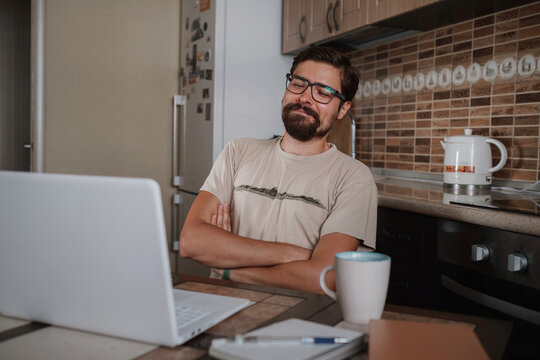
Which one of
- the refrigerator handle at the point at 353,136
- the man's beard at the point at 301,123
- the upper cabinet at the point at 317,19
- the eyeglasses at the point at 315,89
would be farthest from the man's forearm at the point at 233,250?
the refrigerator handle at the point at 353,136

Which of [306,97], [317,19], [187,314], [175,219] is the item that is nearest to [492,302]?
[306,97]

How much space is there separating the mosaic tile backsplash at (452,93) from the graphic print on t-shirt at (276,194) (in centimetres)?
99

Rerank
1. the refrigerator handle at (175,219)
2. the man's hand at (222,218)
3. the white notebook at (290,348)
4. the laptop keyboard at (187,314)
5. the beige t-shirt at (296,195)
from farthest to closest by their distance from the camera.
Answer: the refrigerator handle at (175,219)
the man's hand at (222,218)
the beige t-shirt at (296,195)
the laptop keyboard at (187,314)
the white notebook at (290,348)

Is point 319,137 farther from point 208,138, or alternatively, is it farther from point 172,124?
point 172,124

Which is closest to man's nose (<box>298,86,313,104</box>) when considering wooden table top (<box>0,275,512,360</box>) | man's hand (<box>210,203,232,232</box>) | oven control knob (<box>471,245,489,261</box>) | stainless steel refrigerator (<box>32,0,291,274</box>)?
man's hand (<box>210,203,232,232</box>)

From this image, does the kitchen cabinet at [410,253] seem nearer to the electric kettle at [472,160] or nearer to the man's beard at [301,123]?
the electric kettle at [472,160]

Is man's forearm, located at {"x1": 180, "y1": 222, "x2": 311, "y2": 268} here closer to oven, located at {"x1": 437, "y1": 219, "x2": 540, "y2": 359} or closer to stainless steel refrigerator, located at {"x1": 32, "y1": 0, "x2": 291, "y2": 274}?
oven, located at {"x1": 437, "y1": 219, "x2": 540, "y2": 359}

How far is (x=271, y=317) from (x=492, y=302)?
0.92 m

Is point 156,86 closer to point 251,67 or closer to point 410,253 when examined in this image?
point 251,67

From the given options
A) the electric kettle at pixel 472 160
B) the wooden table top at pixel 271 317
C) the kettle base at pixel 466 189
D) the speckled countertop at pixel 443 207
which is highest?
the electric kettle at pixel 472 160

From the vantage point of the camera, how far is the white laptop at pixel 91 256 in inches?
23.9

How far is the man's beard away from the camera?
1.58 metres

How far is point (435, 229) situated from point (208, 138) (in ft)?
5.38

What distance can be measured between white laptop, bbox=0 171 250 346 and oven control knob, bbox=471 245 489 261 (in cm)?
97
